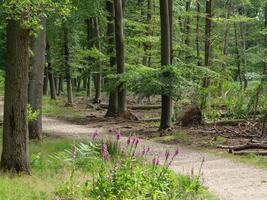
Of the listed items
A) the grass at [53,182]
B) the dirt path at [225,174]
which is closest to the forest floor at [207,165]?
the dirt path at [225,174]

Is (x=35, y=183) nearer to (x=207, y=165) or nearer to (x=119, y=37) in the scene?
(x=207, y=165)

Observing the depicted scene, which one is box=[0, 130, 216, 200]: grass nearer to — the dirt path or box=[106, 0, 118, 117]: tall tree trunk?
the dirt path

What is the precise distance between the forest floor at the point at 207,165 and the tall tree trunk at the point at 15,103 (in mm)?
3175

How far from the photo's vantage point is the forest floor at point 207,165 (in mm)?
8781

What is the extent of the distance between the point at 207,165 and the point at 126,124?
9078 mm

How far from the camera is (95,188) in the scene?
22.6ft

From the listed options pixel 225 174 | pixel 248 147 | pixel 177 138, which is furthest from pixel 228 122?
pixel 225 174

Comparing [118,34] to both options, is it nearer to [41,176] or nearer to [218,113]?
[218,113]

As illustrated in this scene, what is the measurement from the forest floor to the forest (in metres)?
0.03

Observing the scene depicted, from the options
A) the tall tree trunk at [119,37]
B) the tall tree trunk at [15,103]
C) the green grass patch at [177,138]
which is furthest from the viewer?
the tall tree trunk at [119,37]

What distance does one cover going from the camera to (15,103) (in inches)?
346

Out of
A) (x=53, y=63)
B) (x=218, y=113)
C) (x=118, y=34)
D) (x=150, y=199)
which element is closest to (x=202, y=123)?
(x=218, y=113)

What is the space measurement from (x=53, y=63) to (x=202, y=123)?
16692mm

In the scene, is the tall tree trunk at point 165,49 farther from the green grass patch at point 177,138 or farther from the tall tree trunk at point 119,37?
the tall tree trunk at point 119,37
